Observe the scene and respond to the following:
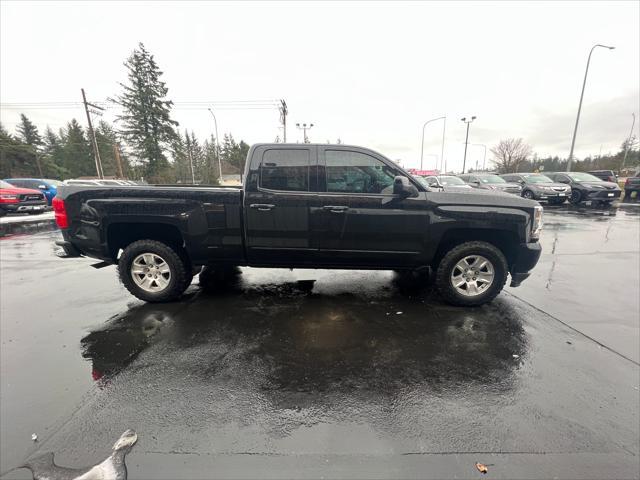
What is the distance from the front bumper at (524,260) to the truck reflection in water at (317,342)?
0.46 m

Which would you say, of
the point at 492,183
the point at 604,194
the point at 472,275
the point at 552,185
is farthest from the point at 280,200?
the point at 604,194

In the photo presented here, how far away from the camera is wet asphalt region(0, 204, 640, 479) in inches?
77.4

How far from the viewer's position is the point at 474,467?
1888mm

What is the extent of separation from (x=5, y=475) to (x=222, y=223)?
9.08ft

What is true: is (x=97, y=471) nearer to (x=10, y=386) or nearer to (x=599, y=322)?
Answer: (x=10, y=386)

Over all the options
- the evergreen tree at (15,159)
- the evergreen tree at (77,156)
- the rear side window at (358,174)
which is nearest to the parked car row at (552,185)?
the rear side window at (358,174)

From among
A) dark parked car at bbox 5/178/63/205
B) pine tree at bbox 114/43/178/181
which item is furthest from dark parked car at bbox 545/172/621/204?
pine tree at bbox 114/43/178/181

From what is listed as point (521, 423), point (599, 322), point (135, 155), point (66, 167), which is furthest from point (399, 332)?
point (66, 167)

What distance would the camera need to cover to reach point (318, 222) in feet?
13.1

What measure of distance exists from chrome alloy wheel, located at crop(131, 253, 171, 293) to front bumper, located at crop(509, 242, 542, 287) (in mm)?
4505

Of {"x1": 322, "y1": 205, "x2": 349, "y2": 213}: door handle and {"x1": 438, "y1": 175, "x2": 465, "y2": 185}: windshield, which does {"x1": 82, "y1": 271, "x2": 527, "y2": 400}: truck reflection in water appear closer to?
{"x1": 322, "y1": 205, "x2": 349, "y2": 213}: door handle

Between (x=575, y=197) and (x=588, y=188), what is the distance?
959 millimetres

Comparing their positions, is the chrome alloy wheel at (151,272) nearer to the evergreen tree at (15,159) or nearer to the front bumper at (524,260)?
the front bumper at (524,260)

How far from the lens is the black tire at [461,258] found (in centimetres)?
397
